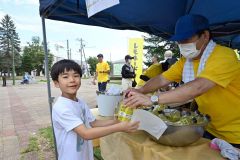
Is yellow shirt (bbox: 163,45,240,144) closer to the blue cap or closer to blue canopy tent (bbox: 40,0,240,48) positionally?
the blue cap

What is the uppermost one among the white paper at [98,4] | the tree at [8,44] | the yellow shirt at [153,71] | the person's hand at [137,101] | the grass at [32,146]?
the tree at [8,44]

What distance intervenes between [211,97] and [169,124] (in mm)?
380

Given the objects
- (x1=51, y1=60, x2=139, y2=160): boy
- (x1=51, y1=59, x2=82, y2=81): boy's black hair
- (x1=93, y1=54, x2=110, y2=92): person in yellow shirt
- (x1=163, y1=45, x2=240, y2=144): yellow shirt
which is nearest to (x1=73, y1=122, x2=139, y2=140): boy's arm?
(x1=51, y1=60, x2=139, y2=160): boy

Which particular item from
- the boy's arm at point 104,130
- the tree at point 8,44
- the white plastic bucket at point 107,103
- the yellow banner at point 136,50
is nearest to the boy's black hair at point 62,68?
the boy's arm at point 104,130

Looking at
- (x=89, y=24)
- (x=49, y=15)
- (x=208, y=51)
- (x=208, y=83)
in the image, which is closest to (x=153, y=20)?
(x=89, y=24)

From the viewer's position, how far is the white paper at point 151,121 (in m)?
1.57

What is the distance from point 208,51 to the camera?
1721 mm

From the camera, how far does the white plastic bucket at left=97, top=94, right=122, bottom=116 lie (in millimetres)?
2767

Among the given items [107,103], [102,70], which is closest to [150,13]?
[107,103]

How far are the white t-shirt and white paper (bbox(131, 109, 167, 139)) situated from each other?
13.1 inches

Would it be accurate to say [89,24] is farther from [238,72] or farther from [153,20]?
[238,72]

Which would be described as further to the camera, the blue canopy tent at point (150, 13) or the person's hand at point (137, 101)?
the blue canopy tent at point (150, 13)

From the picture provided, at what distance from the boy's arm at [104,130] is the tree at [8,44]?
50853 millimetres

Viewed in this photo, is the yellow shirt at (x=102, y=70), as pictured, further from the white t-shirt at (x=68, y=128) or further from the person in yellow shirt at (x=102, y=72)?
the white t-shirt at (x=68, y=128)
